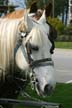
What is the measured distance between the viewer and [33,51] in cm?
429

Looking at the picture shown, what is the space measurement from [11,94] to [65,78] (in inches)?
424

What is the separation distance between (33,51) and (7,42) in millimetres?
335

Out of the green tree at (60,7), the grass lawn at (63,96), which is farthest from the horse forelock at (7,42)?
the green tree at (60,7)

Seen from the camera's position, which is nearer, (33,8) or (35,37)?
(35,37)

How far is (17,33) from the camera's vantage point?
4461mm

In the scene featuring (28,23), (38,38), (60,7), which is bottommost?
(60,7)

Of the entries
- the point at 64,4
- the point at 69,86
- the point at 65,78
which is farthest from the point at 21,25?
the point at 64,4

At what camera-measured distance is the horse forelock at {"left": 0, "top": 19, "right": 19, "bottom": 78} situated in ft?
14.7

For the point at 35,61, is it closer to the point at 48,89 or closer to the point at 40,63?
the point at 40,63

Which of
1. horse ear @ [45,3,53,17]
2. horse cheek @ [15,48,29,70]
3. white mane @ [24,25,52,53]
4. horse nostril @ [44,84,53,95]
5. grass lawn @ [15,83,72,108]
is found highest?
horse ear @ [45,3,53,17]

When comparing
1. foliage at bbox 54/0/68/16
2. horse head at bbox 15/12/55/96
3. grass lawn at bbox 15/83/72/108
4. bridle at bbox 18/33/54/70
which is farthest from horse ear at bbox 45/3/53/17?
foliage at bbox 54/0/68/16

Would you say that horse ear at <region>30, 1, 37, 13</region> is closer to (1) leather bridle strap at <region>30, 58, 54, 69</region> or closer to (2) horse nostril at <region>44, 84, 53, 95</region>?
(1) leather bridle strap at <region>30, 58, 54, 69</region>

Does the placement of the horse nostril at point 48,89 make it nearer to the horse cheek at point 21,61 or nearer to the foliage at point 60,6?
the horse cheek at point 21,61

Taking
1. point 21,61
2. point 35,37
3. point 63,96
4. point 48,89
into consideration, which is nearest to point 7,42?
point 21,61
